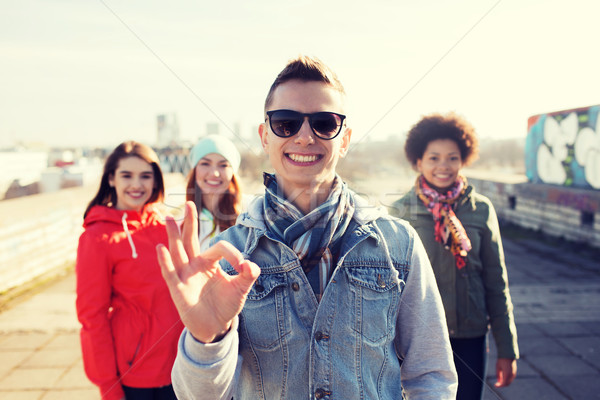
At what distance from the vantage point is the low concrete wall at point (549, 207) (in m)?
8.43

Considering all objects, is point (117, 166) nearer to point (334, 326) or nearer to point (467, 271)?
point (334, 326)

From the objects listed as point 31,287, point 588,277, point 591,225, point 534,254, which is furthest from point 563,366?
point 31,287

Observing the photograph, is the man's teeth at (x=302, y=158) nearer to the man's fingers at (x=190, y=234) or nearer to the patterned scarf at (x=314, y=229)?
the patterned scarf at (x=314, y=229)

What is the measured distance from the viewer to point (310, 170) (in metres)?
1.43

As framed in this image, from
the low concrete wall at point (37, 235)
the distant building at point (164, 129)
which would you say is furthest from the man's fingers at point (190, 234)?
the distant building at point (164, 129)

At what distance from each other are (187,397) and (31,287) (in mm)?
5617

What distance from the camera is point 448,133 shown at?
2881mm

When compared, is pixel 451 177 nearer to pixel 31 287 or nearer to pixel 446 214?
pixel 446 214

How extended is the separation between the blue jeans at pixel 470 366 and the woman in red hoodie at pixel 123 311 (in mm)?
1628

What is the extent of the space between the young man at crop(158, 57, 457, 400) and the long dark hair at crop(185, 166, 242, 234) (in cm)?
149

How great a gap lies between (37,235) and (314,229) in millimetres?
6127

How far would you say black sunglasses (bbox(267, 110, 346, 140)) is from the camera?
1415 millimetres

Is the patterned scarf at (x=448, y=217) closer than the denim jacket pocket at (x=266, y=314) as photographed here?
No

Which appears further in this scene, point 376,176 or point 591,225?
point 376,176
